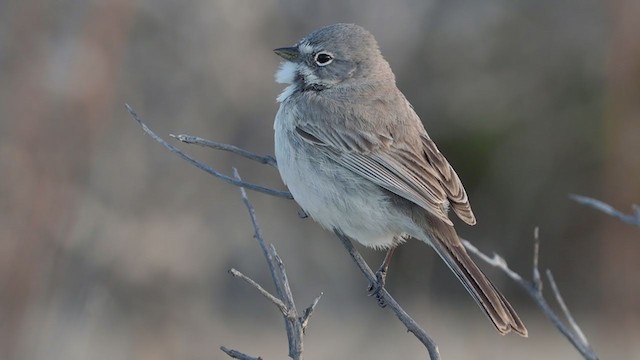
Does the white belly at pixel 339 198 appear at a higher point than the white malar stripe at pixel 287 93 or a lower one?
lower

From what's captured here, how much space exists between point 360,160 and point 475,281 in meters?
0.88

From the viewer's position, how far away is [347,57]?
533 cm

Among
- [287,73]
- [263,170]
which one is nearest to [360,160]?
[287,73]

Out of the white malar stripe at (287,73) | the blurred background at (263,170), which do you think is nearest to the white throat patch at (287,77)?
the white malar stripe at (287,73)

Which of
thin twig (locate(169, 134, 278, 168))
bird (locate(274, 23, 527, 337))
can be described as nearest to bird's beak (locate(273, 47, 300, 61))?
bird (locate(274, 23, 527, 337))

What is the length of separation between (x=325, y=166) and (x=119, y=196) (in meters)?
4.21

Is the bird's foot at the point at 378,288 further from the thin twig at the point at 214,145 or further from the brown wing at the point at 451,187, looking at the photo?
the thin twig at the point at 214,145

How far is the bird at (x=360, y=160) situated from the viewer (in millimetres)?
4656

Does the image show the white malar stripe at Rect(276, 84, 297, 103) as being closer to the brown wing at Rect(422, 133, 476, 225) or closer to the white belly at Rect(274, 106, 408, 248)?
the white belly at Rect(274, 106, 408, 248)

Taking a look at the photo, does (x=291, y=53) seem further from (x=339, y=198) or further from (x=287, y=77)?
(x=339, y=198)

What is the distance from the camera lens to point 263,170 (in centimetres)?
931

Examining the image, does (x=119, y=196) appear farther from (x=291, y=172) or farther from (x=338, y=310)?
(x=291, y=172)

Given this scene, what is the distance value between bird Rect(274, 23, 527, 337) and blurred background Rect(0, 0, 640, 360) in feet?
9.34

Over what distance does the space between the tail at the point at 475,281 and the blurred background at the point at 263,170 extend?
3.63 meters
